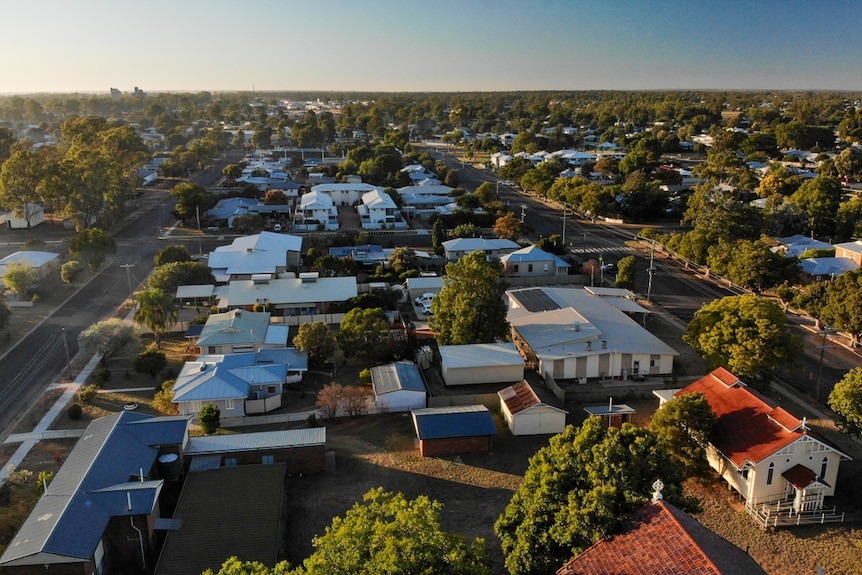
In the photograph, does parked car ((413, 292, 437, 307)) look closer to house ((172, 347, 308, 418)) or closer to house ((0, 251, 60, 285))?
house ((172, 347, 308, 418))

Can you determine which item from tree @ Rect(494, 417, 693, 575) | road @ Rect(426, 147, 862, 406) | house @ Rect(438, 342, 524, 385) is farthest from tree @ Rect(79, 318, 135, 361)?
road @ Rect(426, 147, 862, 406)

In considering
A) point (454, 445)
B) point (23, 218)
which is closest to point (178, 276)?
point (454, 445)

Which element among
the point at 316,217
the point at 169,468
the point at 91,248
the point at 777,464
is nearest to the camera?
the point at 777,464

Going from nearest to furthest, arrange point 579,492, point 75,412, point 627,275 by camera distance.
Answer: point 579,492 → point 75,412 → point 627,275

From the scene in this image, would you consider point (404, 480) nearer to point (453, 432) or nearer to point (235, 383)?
point (453, 432)

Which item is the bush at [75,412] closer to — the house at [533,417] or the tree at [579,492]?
the house at [533,417]

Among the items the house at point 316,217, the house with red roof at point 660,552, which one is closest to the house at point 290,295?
the house at point 316,217
